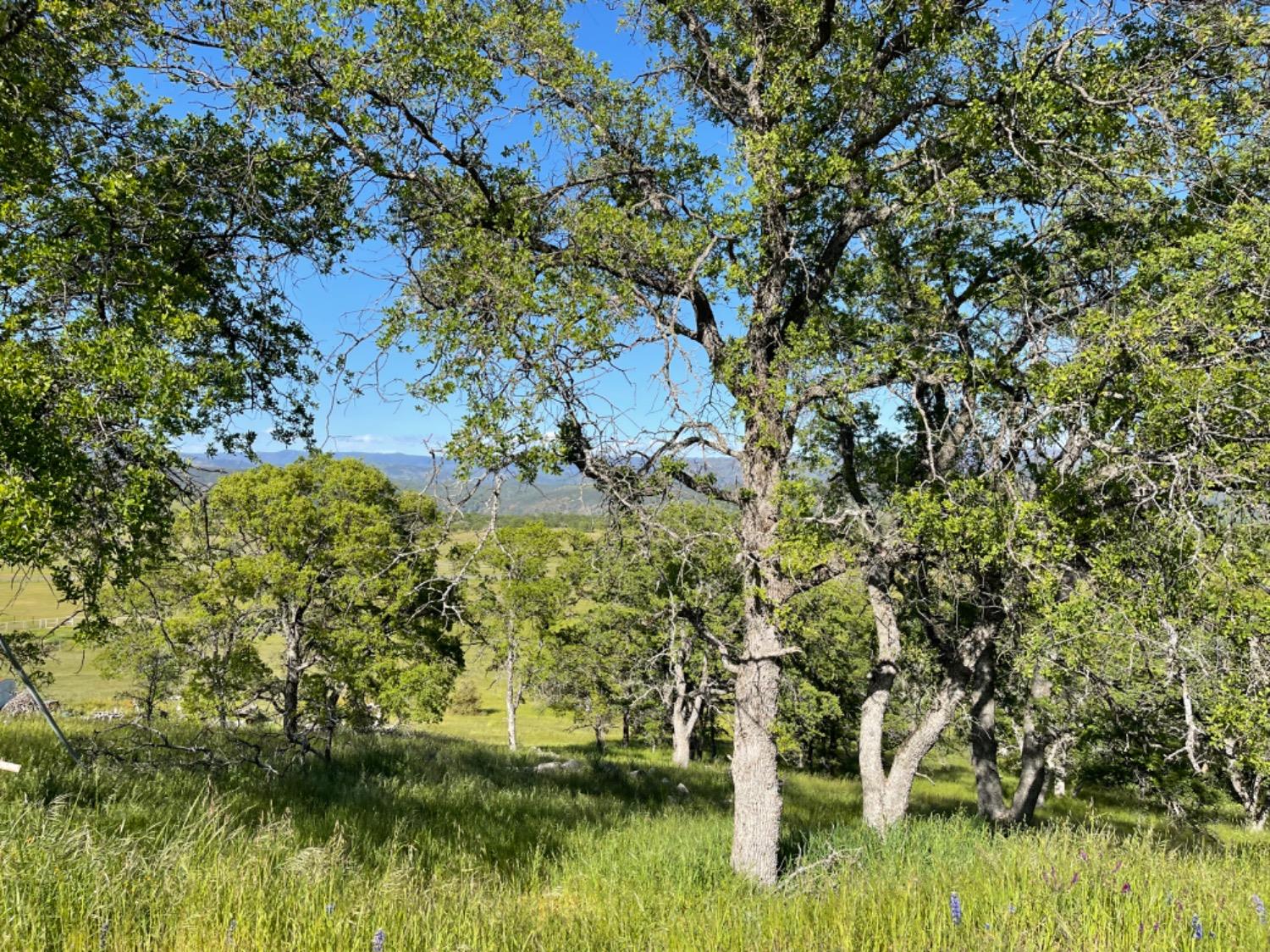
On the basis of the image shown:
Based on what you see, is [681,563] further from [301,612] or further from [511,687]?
[511,687]

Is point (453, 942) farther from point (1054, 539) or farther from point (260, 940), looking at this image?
point (1054, 539)

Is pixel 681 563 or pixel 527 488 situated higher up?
pixel 527 488

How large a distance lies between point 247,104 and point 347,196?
1121 mm

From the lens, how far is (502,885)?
17.1ft

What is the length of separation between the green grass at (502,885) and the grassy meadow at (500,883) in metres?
0.02

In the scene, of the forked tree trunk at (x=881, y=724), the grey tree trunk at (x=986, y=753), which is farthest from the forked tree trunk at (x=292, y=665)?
the grey tree trunk at (x=986, y=753)

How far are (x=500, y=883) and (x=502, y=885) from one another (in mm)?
238

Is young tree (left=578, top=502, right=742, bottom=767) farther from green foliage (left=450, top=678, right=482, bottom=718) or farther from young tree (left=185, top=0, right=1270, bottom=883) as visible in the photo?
green foliage (left=450, top=678, right=482, bottom=718)

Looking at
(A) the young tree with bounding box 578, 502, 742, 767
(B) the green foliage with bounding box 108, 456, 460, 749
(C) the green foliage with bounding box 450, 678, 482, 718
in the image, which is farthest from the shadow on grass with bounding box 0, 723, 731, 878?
(C) the green foliage with bounding box 450, 678, 482, 718

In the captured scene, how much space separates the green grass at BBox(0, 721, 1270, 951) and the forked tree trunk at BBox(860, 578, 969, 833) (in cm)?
156

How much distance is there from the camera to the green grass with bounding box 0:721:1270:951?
286 centimetres

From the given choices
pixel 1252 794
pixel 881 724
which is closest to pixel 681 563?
pixel 881 724

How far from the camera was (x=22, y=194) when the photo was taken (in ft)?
14.9

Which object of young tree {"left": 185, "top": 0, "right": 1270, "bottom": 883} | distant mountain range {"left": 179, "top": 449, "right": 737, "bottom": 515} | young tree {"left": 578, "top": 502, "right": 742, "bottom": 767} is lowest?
young tree {"left": 578, "top": 502, "right": 742, "bottom": 767}
